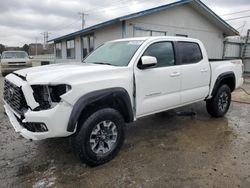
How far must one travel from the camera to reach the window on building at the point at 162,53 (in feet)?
14.3

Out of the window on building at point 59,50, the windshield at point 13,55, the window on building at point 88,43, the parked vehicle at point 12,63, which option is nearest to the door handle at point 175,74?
the window on building at point 88,43

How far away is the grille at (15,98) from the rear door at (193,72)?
116 inches

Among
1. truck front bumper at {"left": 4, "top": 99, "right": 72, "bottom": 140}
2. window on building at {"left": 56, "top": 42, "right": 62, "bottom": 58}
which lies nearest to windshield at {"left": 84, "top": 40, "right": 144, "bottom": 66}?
truck front bumper at {"left": 4, "top": 99, "right": 72, "bottom": 140}

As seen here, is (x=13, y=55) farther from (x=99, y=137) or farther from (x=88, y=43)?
(x=99, y=137)

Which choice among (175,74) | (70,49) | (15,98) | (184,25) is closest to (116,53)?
(175,74)

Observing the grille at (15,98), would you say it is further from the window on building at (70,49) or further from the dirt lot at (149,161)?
the window on building at (70,49)

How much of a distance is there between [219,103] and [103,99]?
3.71 meters

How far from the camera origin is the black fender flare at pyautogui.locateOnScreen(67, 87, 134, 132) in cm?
312

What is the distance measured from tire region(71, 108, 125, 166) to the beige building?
9.16 meters

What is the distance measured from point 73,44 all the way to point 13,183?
17.5 metres

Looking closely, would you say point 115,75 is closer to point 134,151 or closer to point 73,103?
point 73,103

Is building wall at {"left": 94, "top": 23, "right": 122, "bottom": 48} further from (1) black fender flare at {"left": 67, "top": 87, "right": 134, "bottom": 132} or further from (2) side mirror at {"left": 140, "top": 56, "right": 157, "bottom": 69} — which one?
(1) black fender flare at {"left": 67, "top": 87, "right": 134, "bottom": 132}

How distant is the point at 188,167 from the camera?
3570mm

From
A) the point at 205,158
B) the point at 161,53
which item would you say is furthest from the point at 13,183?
the point at 161,53
